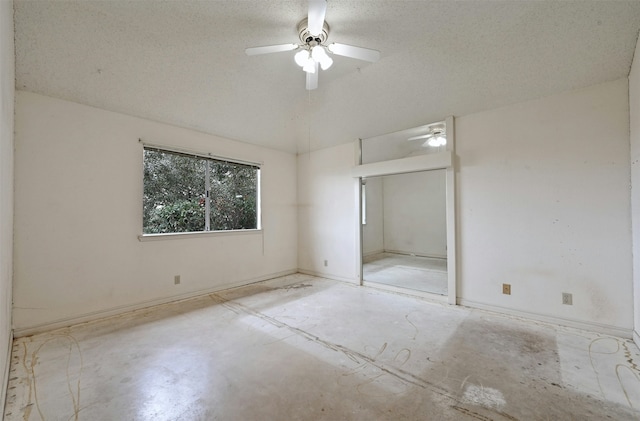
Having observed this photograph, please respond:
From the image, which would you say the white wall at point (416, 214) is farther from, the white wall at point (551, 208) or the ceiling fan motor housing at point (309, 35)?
the ceiling fan motor housing at point (309, 35)

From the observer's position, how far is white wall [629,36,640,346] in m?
2.22

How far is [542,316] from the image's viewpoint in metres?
2.82

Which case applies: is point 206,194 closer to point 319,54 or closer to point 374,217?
point 319,54

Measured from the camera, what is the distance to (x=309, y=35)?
2244mm

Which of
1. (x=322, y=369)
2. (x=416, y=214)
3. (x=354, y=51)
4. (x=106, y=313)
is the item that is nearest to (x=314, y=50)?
(x=354, y=51)

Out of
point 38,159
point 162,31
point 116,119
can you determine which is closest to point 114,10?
point 162,31

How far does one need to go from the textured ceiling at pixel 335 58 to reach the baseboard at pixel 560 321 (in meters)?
2.39

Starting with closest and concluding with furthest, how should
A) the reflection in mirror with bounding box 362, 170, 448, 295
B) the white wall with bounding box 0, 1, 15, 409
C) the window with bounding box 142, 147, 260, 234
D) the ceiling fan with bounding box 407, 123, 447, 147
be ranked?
the white wall with bounding box 0, 1, 15, 409
the window with bounding box 142, 147, 260, 234
the ceiling fan with bounding box 407, 123, 447, 147
the reflection in mirror with bounding box 362, 170, 448, 295

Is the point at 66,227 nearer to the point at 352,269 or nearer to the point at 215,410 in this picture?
the point at 215,410

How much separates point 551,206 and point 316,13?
3.01 metres

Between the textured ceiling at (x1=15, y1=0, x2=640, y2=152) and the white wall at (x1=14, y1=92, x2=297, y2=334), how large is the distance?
0.30 metres

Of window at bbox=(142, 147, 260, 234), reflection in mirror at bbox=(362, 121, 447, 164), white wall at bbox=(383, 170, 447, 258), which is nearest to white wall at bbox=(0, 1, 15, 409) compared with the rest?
window at bbox=(142, 147, 260, 234)

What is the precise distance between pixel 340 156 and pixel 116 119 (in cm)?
318

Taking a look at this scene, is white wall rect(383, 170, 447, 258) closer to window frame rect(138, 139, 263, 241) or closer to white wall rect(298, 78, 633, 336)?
white wall rect(298, 78, 633, 336)
